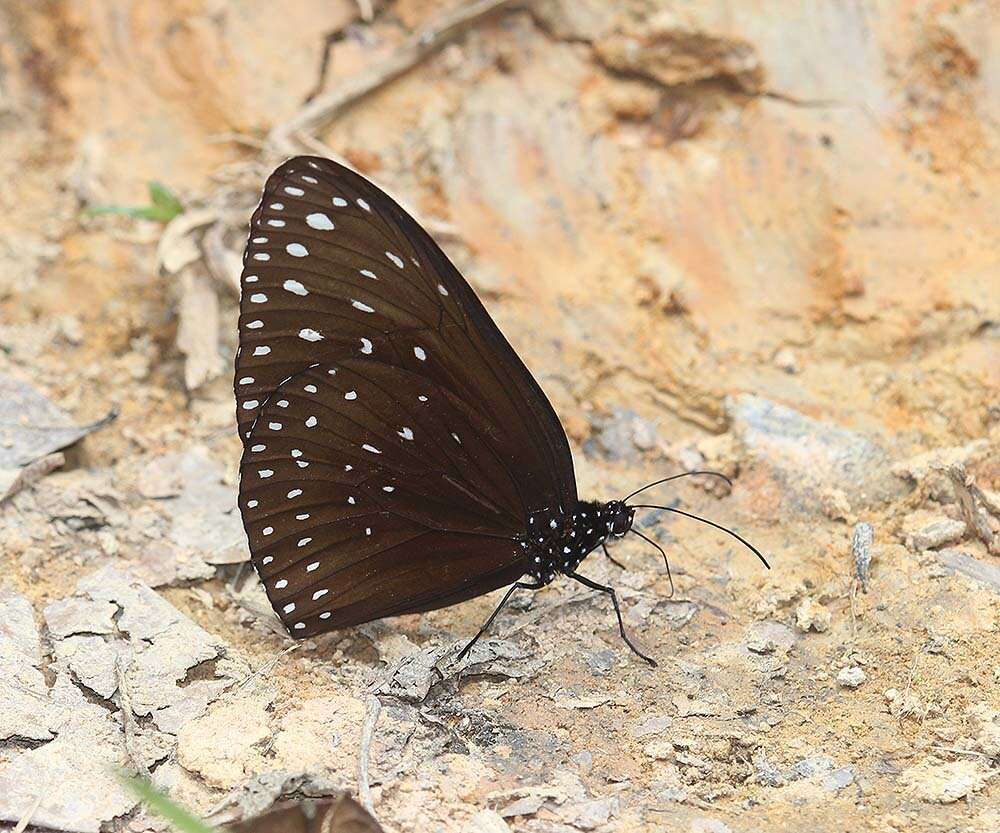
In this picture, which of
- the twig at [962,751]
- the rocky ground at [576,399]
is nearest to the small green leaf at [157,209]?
the rocky ground at [576,399]

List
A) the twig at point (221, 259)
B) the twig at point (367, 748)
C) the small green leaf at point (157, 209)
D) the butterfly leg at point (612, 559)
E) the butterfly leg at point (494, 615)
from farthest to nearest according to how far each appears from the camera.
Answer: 1. the small green leaf at point (157, 209)
2. the twig at point (221, 259)
3. the butterfly leg at point (612, 559)
4. the butterfly leg at point (494, 615)
5. the twig at point (367, 748)

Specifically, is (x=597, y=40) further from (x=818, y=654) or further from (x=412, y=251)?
(x=818, y=654)

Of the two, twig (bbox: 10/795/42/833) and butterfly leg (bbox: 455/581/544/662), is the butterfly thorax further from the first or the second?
twig (bbox: 10/795/42/833)

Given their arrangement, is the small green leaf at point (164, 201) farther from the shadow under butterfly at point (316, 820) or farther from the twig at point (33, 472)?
the shadow under butterfly at point (316, 820)

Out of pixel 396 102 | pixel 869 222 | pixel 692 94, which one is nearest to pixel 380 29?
pixel 396 102

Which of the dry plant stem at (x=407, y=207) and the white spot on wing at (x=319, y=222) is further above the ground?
the white spot on wing at (x=319, y=222)
